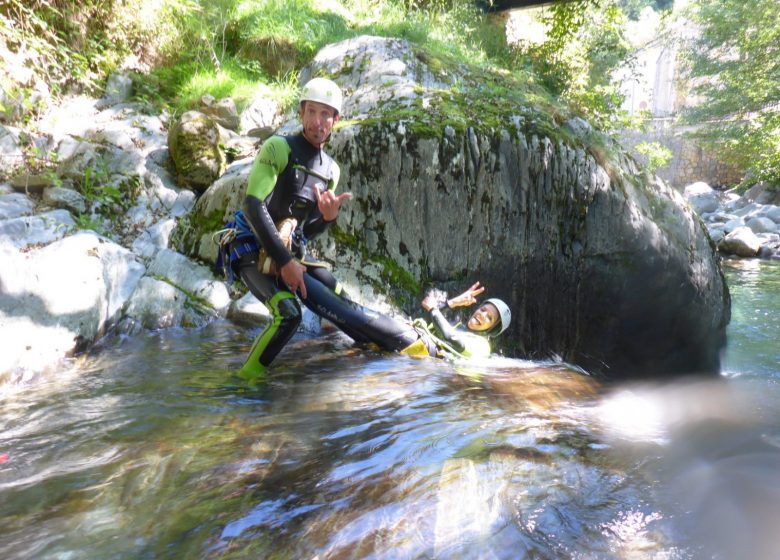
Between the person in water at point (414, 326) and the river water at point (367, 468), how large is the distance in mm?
390

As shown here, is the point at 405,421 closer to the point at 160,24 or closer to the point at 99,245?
the point at 99,245

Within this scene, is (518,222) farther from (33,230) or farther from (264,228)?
(33,230)

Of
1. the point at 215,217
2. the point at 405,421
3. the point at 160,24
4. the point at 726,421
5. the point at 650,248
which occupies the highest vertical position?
the point at 160,24

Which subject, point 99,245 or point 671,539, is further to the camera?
point 99,245

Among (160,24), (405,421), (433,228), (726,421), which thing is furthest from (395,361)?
(160,24)

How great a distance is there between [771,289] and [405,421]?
11169 millimetres

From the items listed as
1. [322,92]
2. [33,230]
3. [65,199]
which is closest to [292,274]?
[322,92]

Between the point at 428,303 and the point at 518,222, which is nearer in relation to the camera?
the point at 428,303

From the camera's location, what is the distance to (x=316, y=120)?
336 cm

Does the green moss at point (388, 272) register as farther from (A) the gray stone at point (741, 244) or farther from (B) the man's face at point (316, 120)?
(A) the gray stone at point (741, 244)

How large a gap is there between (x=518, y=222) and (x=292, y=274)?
3.10 meters

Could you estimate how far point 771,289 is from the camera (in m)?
10.1

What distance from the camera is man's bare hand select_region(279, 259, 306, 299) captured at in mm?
3191

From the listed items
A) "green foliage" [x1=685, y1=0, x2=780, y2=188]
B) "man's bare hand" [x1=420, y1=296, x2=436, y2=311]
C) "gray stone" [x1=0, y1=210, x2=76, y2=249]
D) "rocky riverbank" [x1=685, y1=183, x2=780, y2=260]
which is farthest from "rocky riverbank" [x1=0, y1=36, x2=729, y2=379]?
"green foliage" [x1=685, y1=0, x2=780, y2=188]
